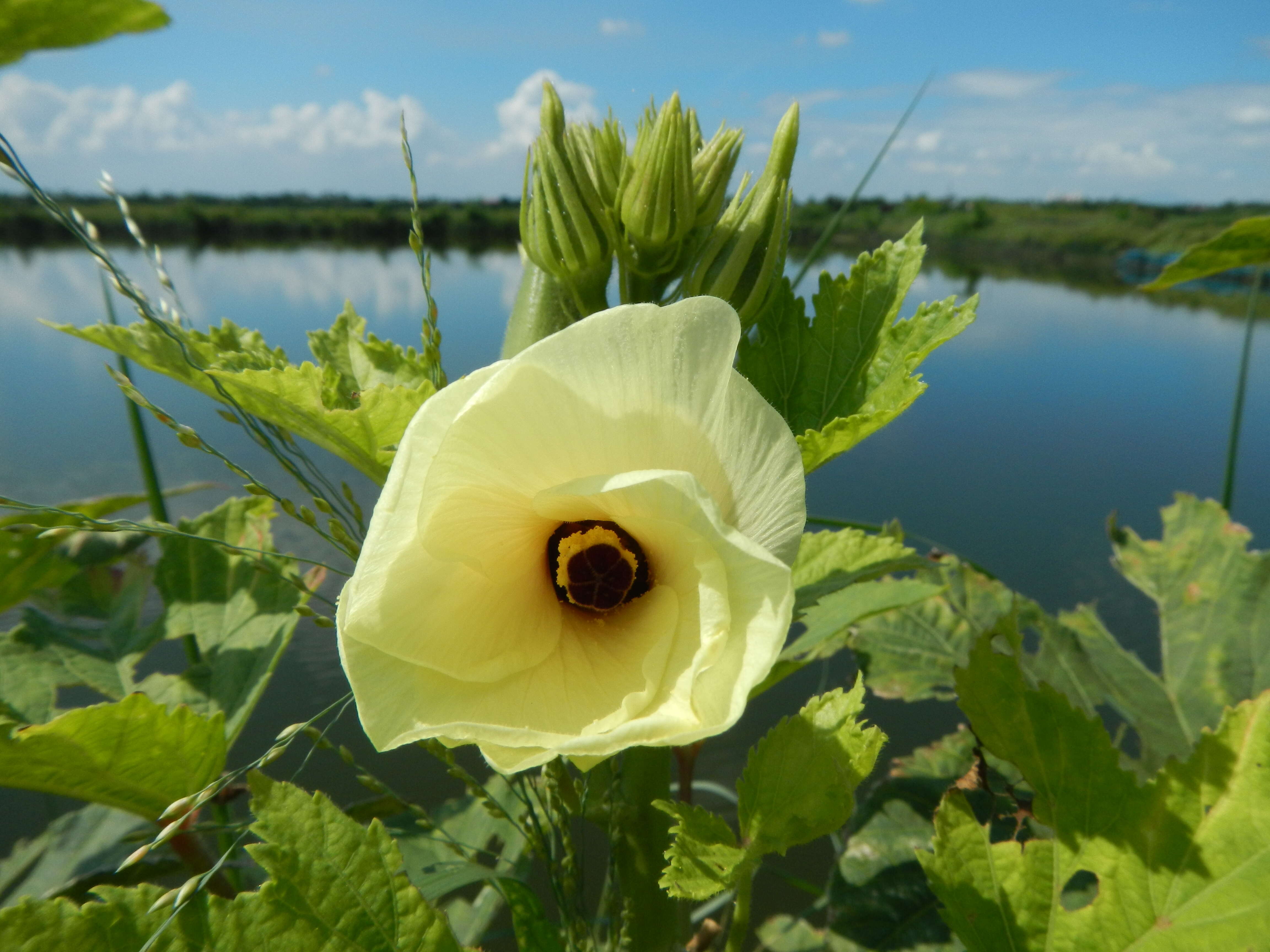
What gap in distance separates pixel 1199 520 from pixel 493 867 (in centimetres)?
86

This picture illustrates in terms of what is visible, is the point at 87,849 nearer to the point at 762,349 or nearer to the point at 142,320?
the point at 142,320

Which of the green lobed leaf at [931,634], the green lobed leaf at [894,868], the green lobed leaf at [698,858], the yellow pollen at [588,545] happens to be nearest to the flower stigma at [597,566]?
the yellow pollen at [588,545]

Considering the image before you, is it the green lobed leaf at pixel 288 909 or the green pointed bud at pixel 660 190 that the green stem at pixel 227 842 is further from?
the green pointed bud at pixel 660 190

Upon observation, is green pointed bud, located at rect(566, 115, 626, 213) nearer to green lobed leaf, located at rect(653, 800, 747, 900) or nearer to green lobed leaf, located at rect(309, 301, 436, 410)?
green lobed leaf, located at rect(309, 301, 436, 410)

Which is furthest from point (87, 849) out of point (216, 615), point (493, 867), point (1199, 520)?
point (1199, 520)

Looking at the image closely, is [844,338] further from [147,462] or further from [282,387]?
[147,462]

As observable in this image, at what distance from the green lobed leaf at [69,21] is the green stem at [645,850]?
59 cm

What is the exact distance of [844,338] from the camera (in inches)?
18.5

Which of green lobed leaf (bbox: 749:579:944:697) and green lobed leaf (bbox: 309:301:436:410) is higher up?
green lobed leaf (bbox: 309:301:436:410)

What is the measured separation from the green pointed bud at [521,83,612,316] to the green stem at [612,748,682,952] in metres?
0.28

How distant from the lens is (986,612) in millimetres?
838

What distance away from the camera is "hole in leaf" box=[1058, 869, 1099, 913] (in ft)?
1.78

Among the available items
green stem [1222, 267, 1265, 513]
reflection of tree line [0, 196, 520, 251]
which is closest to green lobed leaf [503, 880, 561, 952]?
green stem [1222, 267, 1265, 513]

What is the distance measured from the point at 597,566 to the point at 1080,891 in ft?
1.54
